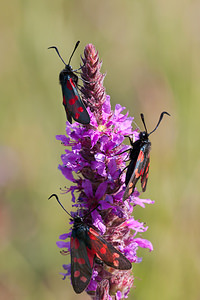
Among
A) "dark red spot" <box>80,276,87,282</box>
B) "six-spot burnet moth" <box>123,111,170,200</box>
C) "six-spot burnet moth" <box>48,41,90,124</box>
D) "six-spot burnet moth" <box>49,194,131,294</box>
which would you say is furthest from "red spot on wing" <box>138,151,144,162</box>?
"dark red spot" <box>80,276,87,282</box>

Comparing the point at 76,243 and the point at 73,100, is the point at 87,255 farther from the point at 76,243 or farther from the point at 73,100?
the point at 73,100

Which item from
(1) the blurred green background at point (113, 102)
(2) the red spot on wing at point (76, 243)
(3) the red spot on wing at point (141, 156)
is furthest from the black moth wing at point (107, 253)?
(1) the blurred green background at point (113, 102)

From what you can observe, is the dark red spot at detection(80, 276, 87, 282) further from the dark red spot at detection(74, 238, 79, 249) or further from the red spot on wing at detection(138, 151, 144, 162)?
the red spot on wing at detection(138, 151, 144, 162)

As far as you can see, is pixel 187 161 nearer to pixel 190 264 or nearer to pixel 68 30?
pixel 190 264

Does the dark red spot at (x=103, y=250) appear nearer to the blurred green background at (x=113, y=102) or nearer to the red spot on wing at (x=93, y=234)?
the red spot on wing at (x=93, y=234)

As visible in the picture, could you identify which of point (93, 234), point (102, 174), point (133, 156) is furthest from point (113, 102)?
point (93, 234)

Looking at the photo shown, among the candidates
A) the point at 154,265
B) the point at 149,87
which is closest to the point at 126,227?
the point at 154,265
